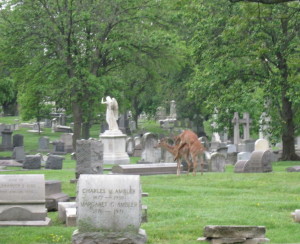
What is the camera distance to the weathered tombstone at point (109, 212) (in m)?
11.0

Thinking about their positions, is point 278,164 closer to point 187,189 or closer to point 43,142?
point 187,189

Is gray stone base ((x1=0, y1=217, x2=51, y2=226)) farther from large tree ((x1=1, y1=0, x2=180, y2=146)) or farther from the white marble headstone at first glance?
large tree ((x1=1, y1=0, x2=180, y2=146))

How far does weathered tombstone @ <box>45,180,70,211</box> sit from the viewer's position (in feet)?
52.4

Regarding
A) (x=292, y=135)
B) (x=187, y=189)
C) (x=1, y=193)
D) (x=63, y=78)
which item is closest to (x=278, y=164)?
(x=292, y=135)

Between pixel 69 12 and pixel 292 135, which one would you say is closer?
pixel 292 135

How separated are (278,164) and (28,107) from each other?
1959 centimetres

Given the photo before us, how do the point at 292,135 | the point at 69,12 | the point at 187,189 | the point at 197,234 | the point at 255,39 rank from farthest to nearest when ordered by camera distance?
the point at 69,12 → the point at 292,135 → the point at 255,39 → the point at 187,189 → the point at 197,234

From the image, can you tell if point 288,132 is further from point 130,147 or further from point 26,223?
point 26,223

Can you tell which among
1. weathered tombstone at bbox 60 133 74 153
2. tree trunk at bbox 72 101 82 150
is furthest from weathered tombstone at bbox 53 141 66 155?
tree trunk at bbox 72 101 82 150

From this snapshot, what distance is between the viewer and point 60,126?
66.8 meters

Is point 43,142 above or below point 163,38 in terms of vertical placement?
below

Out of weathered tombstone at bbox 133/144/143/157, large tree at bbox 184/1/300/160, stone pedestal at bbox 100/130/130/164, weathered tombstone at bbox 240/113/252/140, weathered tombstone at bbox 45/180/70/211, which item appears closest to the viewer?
weathered tombstone at bbox 45/180/70/211

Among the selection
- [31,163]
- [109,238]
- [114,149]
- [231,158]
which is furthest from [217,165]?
[109,238]

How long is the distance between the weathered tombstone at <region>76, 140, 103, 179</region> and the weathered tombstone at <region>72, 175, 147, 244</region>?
36.9 ft
